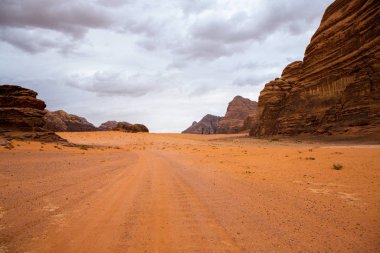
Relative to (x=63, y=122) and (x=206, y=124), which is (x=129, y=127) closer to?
(x=63, y=122)

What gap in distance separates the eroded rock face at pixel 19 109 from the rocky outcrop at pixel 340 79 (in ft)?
99.1

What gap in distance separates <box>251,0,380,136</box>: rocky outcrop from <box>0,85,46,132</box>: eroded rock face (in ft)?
99.1

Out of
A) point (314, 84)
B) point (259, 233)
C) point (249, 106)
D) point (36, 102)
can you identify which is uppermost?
point (249, 106)

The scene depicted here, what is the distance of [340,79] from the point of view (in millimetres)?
30578

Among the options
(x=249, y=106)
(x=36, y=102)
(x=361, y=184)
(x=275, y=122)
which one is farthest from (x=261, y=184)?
(x=249, y=106)

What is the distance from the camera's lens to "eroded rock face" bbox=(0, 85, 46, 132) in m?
23.0

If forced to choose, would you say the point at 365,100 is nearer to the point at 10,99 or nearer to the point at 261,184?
the point at 261,184

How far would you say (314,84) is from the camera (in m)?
35.2

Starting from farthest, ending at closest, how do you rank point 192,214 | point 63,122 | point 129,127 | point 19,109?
1. point 63,122
2. point 129,127
3. point 19,109
4. point 192,214

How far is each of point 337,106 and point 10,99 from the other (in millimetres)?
33300

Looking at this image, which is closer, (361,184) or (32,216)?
(32,216)

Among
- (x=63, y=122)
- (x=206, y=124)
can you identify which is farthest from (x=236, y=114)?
(x=63, y=122)

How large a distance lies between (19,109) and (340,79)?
32.9 meters

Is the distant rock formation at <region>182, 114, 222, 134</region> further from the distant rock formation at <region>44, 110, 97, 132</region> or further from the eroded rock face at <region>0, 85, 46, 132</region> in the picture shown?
the eroded rock face at <region>0, 85, 46, 132</region>
